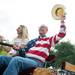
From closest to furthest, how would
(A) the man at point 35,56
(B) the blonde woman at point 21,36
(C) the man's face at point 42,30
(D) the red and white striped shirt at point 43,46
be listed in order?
(A) the man at point 35,56 → (D) the red and white striped shirt at point 43,46 → (C) the man's face at point 42,30 → (B) the blonde woman at point 21,36

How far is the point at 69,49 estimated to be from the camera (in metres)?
53.0

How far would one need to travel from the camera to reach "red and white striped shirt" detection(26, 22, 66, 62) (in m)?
6.23

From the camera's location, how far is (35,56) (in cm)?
620

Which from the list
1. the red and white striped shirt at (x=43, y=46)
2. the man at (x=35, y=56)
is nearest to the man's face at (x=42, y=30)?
the man at (x=35, y=56)

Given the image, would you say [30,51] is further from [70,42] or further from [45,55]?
[70,42]

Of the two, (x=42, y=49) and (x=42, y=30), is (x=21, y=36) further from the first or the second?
(x=42, y=49)

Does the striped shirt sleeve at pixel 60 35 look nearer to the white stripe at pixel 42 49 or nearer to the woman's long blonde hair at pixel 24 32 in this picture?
the white stripe at pixel 42 49

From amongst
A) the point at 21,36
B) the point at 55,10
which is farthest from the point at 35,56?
the point at 21,36

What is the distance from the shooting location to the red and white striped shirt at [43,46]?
20.4 feet

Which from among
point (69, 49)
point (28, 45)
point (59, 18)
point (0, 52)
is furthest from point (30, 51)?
point (69, 49)

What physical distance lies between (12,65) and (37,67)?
0.35 m

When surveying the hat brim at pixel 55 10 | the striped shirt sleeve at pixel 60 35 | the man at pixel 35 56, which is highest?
the hat brim at pixel 55 10

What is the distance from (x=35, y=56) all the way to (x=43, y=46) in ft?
0.76

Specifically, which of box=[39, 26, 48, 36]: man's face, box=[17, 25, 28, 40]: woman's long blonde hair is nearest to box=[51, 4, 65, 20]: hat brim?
box=[39, 26, 48, 36]: man's face
